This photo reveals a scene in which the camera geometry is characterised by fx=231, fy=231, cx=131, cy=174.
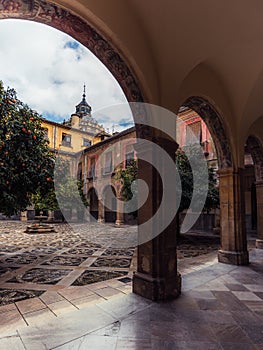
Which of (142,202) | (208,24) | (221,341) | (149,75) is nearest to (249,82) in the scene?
(208,24)

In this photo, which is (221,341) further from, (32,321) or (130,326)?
(32,321)

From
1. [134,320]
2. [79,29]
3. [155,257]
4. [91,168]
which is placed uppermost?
[91,168]

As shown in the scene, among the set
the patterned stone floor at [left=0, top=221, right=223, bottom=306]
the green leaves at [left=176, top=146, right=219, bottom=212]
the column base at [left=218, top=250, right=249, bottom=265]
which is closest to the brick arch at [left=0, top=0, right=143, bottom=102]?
the patterned stone floor at [left=0, top=221, right=223, bottom=306]

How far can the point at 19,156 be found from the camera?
486 centimetres

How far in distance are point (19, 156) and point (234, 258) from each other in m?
4.92

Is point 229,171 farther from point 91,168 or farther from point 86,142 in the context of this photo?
point 86,142

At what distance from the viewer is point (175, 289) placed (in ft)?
10.0

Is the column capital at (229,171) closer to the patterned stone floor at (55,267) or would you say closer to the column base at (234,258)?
the column base at (234,258)

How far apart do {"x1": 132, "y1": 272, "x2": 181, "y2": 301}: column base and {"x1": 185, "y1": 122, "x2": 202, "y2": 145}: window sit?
34.3ft

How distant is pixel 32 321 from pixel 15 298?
0.84m

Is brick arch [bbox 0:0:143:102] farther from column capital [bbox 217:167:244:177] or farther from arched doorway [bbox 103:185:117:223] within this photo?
arched doorway [bbox 103:185:117:223]

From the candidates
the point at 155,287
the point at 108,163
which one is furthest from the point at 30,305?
the point at 108,163

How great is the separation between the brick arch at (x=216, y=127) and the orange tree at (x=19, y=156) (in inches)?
133

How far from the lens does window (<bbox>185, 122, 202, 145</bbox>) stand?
1277cm
